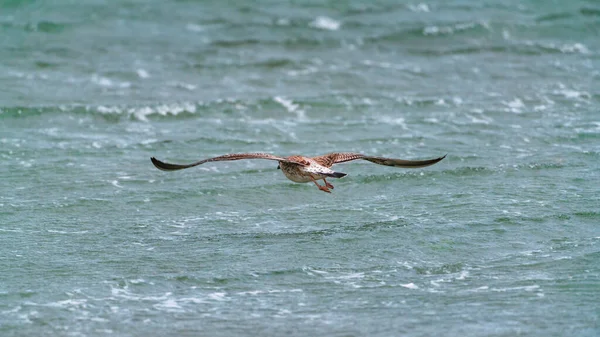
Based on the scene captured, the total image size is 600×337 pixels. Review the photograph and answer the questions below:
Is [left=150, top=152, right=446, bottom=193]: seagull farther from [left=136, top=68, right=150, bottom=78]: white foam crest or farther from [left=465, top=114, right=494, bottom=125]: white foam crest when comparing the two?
[left=136, top=68, right=150, bottom=78]: white foam crest

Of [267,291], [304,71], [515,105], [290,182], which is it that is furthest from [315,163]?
[304,71]

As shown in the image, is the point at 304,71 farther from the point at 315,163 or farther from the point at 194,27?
the point at 315,163

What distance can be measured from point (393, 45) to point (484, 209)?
42.4ft

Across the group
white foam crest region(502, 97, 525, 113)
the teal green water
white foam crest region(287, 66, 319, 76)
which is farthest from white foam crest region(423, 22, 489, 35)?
white foam crest region(502, 97, 525, 113)

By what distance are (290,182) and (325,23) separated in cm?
1329

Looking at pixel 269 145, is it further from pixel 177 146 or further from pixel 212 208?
pixel 212 208

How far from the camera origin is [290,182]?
1491 cm

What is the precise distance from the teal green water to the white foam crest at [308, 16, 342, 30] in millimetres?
94

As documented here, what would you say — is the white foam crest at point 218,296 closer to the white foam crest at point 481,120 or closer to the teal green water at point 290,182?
the teal green water at point 290,182

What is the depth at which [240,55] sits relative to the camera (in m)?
24.4

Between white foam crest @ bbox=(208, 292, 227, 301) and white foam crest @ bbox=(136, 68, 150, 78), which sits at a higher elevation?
white foam crest @ bbox=(136, 68, 150, 78)

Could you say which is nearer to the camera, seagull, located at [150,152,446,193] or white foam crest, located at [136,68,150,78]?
seagull, located at [150,152,446,193]

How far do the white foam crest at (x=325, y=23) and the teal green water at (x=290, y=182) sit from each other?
94 millimetres

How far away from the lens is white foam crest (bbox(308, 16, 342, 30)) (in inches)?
1066
